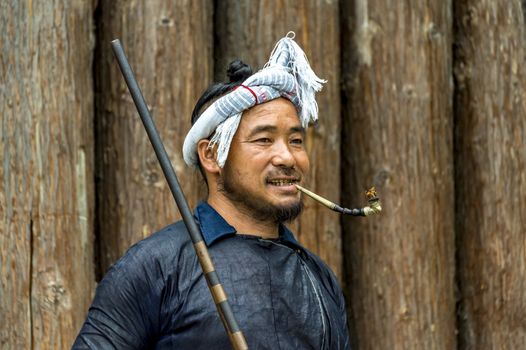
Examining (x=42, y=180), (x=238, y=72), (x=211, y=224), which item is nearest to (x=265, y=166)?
(x=211, y=224)

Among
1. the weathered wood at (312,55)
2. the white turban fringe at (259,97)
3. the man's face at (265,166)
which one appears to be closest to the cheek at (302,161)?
the man's face at (265,166)

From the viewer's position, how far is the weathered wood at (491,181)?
15.3ft

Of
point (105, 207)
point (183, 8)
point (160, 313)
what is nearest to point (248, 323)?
point (160, 313)

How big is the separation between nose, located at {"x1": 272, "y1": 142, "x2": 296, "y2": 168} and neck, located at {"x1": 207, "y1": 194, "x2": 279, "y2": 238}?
0.55ft

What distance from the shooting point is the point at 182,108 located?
13.6ft

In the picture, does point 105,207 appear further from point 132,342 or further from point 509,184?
point 509,184

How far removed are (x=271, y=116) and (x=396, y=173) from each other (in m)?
1.35

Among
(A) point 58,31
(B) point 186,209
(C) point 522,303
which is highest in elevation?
(A) point 58,31

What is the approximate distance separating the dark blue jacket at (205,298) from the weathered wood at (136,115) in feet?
2.92

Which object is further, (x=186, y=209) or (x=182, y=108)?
(x=182, y=108)

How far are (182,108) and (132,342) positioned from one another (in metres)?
1.36

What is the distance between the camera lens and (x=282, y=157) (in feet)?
10.4

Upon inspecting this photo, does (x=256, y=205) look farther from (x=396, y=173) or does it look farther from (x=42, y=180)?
(x=396, y=173)

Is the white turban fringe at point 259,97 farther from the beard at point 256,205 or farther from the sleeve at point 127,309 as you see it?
the sleeve at point 127,309
